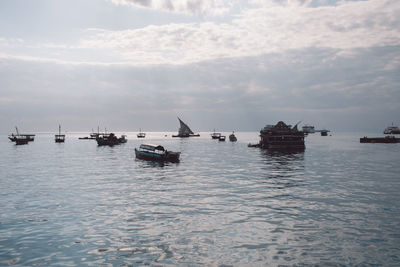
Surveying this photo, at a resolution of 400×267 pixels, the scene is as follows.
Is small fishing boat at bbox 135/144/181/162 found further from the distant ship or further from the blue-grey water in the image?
the distant ship

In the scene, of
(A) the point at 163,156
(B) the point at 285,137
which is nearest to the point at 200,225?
(A) the point at 163,156

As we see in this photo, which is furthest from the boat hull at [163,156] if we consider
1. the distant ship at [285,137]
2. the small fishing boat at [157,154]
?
the distant ship at [285,137]

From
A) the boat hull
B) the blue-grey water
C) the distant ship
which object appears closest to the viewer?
the blue-grey water

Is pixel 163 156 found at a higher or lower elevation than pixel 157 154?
lower

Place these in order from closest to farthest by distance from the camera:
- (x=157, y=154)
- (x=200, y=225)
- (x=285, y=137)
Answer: (x=200, y=225) → (x=157, y=154) → (x=285, y=137)

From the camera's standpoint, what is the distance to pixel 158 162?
218ft

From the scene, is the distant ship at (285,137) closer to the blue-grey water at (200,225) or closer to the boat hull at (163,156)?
the boat hull at (163,156)

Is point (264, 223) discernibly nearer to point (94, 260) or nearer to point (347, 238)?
point (347, 238)

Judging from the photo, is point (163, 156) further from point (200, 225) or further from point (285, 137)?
point (285, 137)

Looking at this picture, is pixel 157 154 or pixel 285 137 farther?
pixel 285 137

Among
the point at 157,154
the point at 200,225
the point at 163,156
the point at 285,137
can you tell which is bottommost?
the point at 200,225

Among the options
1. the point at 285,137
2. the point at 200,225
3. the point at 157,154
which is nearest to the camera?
the point at 200,225

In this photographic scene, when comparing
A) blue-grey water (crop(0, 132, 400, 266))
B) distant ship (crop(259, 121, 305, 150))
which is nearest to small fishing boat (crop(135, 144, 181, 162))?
blue-grey water (crop(0, 132, 400, 266))

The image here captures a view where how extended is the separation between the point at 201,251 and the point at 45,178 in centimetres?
3567
